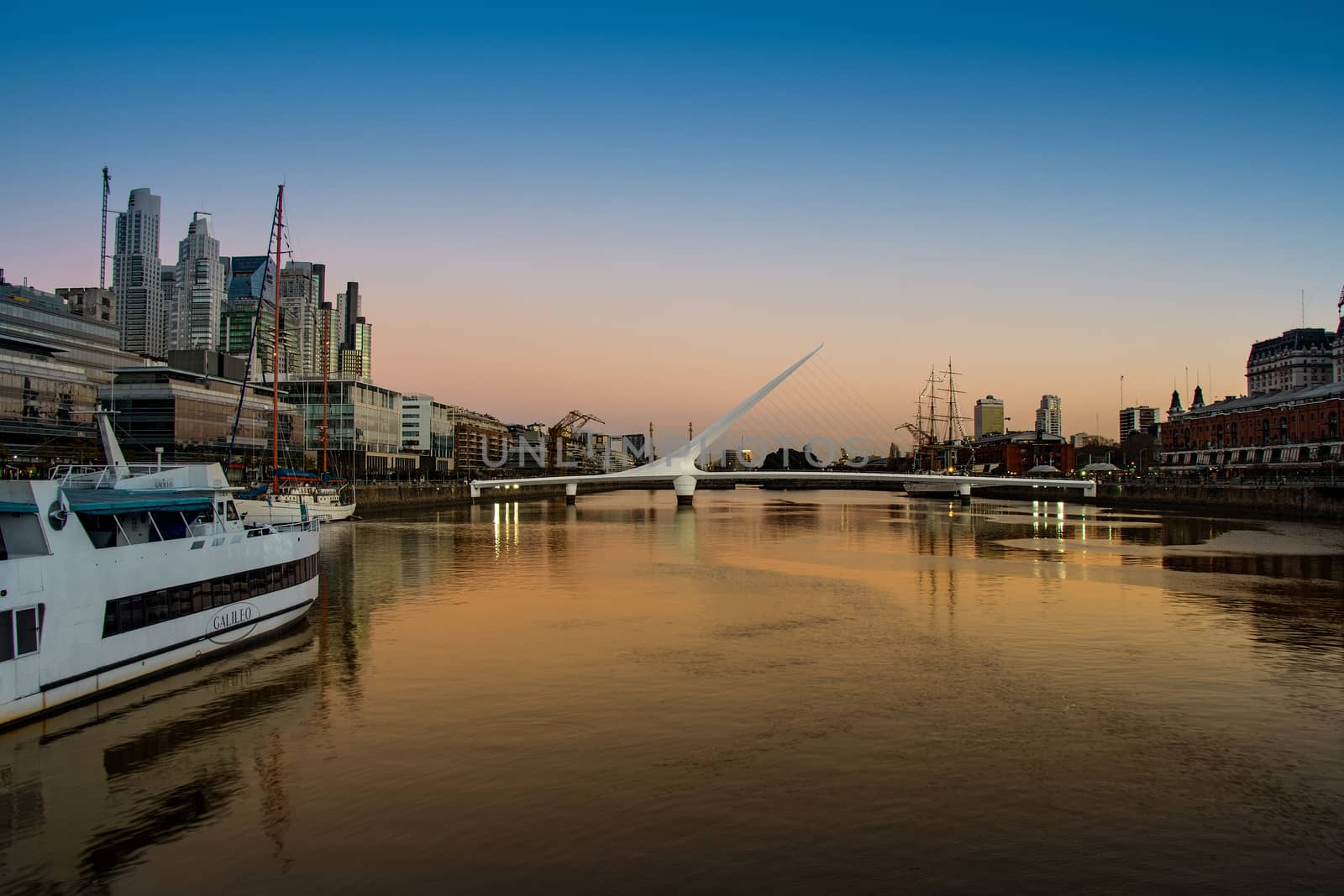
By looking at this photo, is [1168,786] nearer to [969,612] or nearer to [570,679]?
[570,679]

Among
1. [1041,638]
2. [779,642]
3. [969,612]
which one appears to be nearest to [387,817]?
[779,642]

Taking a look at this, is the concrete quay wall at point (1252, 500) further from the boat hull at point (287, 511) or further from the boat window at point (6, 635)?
the boat window at point (6, 635)

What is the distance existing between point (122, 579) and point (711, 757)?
34.7 ft

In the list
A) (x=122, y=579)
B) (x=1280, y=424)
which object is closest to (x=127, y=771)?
(x=122, y=579)


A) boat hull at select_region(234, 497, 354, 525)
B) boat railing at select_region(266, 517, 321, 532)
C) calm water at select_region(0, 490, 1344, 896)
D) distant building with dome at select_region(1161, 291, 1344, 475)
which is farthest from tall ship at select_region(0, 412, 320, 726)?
distant building with dome at select_region(1161, 291, 1344, 475)

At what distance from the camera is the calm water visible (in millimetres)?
9633

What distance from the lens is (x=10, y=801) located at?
11.1 m

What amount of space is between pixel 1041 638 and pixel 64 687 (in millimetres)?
21394

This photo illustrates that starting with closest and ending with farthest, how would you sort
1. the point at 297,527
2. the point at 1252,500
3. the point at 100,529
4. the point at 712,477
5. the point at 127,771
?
the point at 127,771, the point at 100,529, the point at 297,527, the point at 1252,500, the point at 712,477

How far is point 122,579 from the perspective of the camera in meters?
14.8

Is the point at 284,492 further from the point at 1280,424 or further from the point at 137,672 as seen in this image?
the point at 1280,424

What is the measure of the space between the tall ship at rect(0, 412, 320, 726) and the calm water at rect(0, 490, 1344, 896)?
756 mm

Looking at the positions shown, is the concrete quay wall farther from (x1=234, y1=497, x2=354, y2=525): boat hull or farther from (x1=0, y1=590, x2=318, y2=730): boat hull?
(x1=0, y1=590, x2=318, y2=730): boat hull

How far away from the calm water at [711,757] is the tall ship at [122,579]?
76 centimetres
